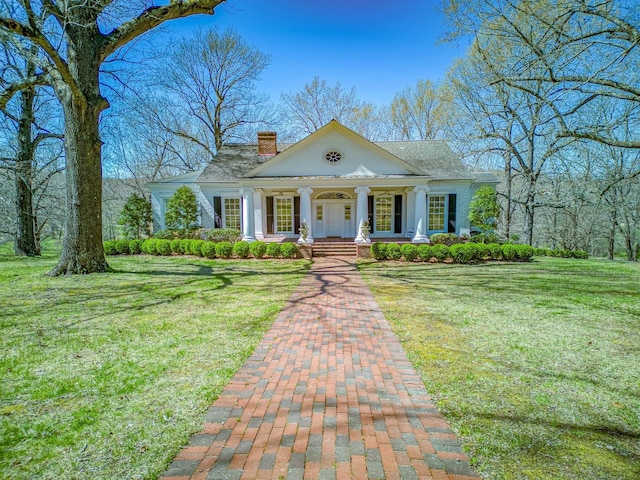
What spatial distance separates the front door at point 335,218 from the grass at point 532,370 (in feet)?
30.3

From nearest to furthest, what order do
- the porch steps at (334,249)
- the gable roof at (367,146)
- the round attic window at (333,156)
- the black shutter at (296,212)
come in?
the porch steps at (334,249)
the gable roof at (367,146)
the round attic window at (333,156)
the black shutter at (296,212)

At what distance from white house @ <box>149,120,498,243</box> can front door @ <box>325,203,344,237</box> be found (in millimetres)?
54

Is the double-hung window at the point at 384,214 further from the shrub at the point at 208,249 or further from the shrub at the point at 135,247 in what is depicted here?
the shrub at the point at 135,247

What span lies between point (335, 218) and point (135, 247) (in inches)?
385

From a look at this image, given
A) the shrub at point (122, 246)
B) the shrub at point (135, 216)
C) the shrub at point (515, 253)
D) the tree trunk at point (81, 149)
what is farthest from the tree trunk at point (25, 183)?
the shrub at point (515, 253)

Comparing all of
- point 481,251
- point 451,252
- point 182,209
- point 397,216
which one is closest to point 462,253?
point 451,252

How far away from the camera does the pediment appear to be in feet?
50.2

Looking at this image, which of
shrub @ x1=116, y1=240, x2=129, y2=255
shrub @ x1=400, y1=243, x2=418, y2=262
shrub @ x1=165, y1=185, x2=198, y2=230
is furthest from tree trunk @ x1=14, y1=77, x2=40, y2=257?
shrub @ x1=400, y1=243, x2=418, y2=262

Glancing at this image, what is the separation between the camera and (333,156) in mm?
15523

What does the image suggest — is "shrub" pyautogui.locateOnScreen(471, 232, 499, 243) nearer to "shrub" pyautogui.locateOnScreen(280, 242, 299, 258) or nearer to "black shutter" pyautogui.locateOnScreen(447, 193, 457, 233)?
"black shutter" pyautogui.locateOnScreen(447, 193, 457, 233)

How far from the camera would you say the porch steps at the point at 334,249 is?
13938 millimetres

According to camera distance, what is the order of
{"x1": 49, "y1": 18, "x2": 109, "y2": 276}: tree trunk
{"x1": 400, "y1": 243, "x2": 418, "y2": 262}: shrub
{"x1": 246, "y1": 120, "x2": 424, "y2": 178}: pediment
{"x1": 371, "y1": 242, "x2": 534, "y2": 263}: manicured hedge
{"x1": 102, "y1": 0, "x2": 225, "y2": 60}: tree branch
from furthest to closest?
{"x1": 246, "y1": 120, "x2": 424, "y2": 178}: pediment < {"x1": 400, "y1": 243, "x2": 418, "y2": 262}: shrub < {"x1": 371, "y1": 242, "x2": 534, "y2": 263}: manicured hedge < {"x1": 49, "y1": 18, "x2": 109, "y2": 276}: tree trunk < {"x1": 102, "y1": 0, "x2": 225, "y2": 60}: tree branch

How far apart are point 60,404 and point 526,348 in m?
5.30

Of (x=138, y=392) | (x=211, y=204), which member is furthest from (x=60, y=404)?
(x=211, y=204)
